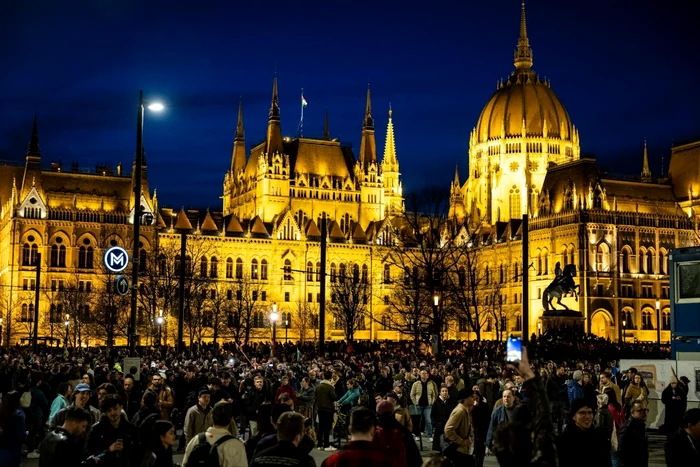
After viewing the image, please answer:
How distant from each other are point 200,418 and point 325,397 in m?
7.45

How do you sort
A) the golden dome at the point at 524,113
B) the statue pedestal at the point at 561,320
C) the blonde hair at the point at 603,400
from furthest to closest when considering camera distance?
the golden dome at the point at 524,113 → the statue pedestal at the point at 561,320 → the blonde hair at the point at 603,400

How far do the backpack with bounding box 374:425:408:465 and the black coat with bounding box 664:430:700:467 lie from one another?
8.57 feet

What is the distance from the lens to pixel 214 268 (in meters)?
111

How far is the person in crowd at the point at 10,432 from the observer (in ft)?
38.3

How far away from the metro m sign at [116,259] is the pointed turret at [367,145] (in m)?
103

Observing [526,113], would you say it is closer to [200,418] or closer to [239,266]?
[239,266]

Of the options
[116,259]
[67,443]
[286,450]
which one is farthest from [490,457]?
[286,450]

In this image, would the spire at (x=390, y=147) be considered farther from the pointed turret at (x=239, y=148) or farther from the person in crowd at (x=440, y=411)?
the person in crowd at (x=440, y=411)

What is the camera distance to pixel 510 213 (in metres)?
127

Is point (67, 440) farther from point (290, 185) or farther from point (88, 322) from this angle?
point (290, 185)

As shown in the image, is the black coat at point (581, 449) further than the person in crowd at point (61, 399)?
No

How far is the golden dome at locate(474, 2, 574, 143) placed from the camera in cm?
12850

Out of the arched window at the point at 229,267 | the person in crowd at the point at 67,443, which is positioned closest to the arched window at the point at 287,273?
the arched window at the point at 229,267

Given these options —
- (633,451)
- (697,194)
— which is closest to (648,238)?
(697,194)
